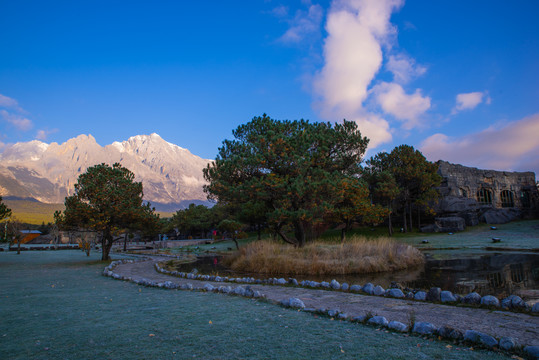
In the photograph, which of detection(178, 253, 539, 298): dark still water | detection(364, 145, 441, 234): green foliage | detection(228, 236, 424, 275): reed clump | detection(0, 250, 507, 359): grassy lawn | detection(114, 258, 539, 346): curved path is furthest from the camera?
detection(364, 145, 441, 234): green foliage

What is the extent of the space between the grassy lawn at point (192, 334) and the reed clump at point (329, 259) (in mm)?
7889

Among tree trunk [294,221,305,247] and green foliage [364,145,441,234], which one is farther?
green foliage [364,145,441,234]

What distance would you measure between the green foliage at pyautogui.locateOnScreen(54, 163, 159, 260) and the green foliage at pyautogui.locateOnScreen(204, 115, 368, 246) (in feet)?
16.9

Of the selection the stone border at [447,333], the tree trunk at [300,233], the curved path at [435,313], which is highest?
the tree trunk at [300,233]

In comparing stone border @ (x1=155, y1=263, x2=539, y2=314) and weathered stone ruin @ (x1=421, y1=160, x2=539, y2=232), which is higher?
weathered stone ruin @ (x1=421, y1=160, x2=539, y2=232)

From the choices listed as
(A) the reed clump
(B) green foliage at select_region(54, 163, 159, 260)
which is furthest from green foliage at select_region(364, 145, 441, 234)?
(B) green foliage at select_region(54, 163, 159, 260)

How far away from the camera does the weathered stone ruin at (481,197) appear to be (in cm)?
3641

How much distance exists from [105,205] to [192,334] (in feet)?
56.2

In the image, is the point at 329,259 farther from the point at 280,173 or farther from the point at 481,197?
the point at 481,197

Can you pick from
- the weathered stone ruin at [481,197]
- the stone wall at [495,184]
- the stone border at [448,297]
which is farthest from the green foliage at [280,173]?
the stone wall at [495,184]

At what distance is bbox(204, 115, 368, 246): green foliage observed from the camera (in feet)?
54.4

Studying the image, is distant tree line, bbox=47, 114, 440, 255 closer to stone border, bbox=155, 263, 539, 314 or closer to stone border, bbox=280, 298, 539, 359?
stone border, bbox=155, 263, 539, 314

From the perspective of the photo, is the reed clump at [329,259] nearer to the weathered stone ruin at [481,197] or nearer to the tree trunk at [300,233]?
the tree trunk at [300,233]

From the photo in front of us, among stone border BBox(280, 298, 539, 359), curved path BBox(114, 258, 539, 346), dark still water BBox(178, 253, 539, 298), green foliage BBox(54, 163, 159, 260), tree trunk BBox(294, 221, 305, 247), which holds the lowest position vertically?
dark still water BBox(178, 253, 539, 298)
